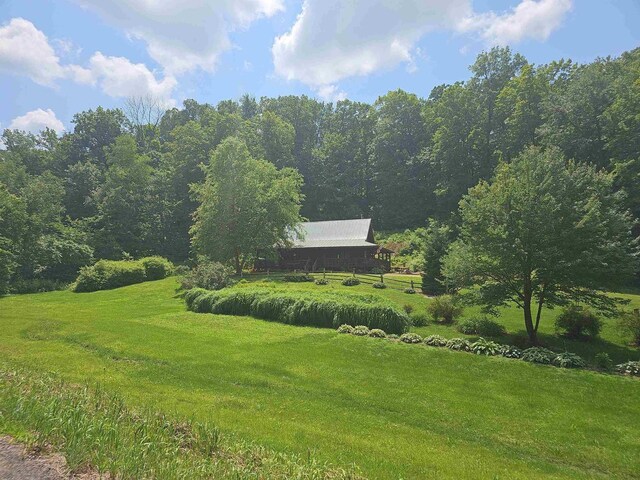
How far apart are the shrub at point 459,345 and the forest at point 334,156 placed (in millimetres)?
15179

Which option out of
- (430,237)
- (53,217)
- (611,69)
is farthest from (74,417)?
(611,69)

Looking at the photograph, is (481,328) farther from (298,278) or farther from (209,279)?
(209,279)

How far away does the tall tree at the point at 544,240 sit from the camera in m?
17.0

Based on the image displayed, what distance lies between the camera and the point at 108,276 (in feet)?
128

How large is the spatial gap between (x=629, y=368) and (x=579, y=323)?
5223 millimetres

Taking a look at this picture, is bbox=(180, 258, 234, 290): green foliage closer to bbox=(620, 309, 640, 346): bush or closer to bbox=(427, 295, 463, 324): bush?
bbox=(427, 295, 463, 324): bush

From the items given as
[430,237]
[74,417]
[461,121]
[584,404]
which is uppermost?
[461,121]

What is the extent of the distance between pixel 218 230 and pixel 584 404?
36.1 m

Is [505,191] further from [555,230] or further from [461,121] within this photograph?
[461,121]

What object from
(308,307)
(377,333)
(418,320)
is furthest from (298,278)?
(377,333)

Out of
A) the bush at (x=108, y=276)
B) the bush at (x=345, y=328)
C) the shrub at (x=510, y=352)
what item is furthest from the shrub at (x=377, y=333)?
the bush at (x=108, y=276)

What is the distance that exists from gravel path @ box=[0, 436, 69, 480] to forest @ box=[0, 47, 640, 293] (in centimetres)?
2892

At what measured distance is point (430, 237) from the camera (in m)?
30.5

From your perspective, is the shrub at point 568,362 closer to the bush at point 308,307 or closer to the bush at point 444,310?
the bush at point 308,307
